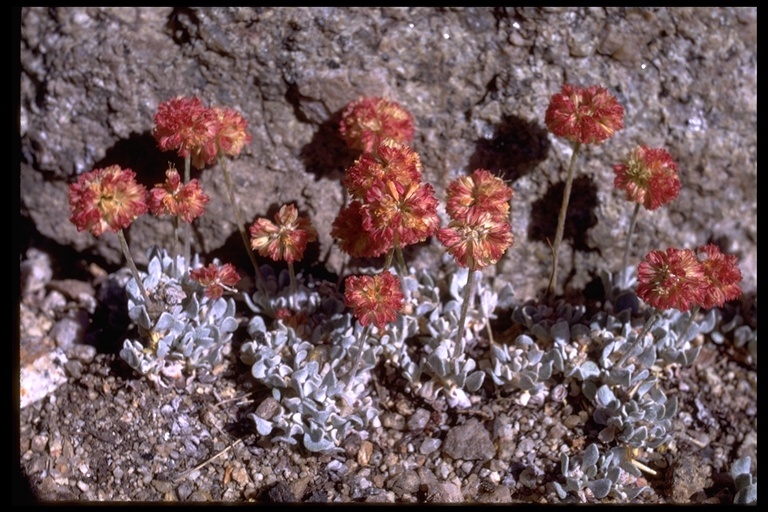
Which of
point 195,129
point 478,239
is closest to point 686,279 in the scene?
point 478,239

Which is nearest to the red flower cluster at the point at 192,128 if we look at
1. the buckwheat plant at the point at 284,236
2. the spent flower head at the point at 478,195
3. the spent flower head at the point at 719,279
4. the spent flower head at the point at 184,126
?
the spent flower head at the point at 184,126

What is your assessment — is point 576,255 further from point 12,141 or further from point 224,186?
point 12,141

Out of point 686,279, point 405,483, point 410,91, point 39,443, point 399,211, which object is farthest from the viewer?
point 410,91

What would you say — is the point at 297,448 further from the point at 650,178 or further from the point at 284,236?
the point at 650,178

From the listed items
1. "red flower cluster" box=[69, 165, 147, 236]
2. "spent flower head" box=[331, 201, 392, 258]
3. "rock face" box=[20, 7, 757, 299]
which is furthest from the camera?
"rock face" box=[20, 7, 757, 299]

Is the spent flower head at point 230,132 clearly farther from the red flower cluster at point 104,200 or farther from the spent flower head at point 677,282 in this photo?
the spent flower head at point 677,282

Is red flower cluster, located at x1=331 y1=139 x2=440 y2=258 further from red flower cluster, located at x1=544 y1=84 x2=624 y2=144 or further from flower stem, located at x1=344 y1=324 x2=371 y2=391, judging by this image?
red flower cluster, located at x1=544 y1=84 x2=624 y2=144

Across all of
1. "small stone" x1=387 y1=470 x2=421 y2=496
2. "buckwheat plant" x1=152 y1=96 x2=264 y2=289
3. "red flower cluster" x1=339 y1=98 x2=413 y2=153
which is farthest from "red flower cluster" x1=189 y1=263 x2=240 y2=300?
"small stone" x1=387 y1=470 x2=421 y2=496
